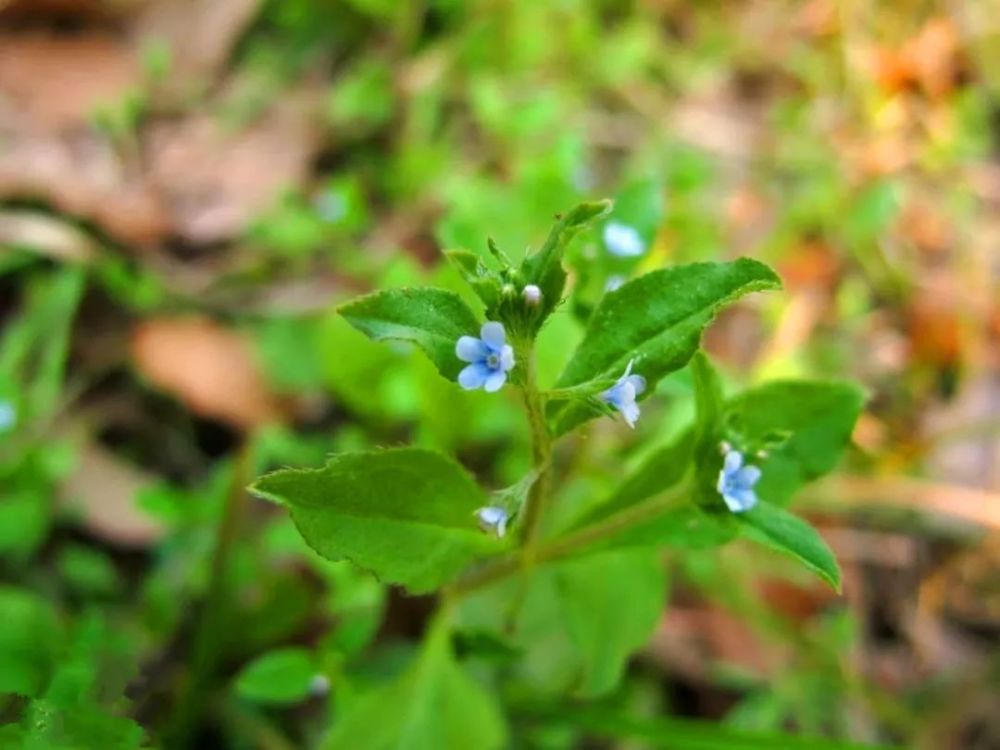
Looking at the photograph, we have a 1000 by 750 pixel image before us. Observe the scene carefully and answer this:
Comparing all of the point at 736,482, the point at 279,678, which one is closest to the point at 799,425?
the point at 736,482

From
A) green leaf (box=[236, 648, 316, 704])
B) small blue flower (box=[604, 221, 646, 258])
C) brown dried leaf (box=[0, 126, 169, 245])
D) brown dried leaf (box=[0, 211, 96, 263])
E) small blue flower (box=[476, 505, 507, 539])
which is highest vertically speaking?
brown dried leaf (box=[0, 126, 169, 245])

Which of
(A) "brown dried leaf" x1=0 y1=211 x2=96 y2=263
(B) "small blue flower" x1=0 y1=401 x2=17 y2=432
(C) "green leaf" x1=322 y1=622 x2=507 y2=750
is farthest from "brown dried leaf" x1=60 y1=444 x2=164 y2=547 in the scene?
(C) "green leaf" x1=322 y1=622 x2=507 y2=750

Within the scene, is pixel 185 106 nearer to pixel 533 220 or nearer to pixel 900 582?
pixel 533 220

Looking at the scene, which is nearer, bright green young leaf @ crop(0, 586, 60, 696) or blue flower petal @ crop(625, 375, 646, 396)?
blue flower petal @ crop(625, 375, 646, 396)

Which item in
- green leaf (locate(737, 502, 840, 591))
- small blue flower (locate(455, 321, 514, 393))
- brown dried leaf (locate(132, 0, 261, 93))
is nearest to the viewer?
small blue flower (locate(455, 321, 514, 393))

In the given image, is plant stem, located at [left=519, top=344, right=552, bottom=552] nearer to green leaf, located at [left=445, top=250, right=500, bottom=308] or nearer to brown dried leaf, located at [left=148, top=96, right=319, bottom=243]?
green leaf, located at [left=445, top=250, right=500, bottom=308]

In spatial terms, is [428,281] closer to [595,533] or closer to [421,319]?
[595,533]

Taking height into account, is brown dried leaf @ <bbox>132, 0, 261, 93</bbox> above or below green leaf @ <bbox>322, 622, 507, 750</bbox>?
above
